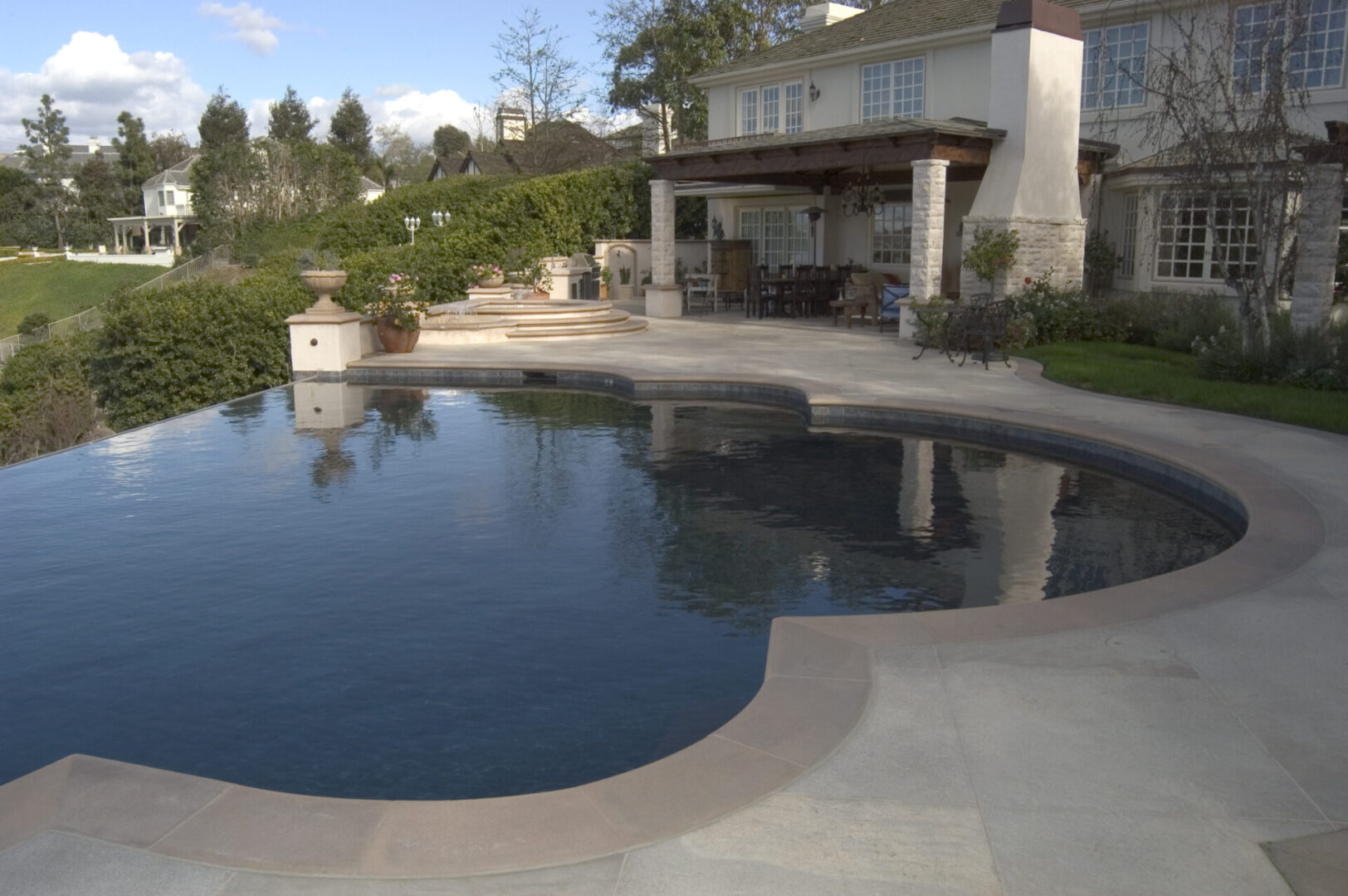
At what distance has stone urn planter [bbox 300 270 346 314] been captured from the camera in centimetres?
1541

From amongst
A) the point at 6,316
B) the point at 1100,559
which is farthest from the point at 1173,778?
the point at 6,316

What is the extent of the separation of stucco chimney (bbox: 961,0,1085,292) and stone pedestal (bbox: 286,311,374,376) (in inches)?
422

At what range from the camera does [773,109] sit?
89.6ft

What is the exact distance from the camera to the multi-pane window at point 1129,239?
2061 cm

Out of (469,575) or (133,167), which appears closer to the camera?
(469,575)

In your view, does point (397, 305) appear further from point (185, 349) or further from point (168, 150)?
point (168, 150)

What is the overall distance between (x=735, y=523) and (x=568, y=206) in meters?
22.0

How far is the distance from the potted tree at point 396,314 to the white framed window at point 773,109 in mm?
13136

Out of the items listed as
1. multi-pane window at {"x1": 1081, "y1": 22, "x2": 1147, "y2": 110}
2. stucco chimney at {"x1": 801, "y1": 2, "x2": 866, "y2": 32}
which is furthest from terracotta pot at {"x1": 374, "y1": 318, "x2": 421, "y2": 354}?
stucco chimney at {"x1": 801, "y1": 2, "x2": 866, "y2": 32}

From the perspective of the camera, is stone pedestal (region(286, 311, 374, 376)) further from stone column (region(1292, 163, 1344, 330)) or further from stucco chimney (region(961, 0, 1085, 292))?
stone column (region(1292, 163, 1344, 330))

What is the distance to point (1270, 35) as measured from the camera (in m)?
12.8

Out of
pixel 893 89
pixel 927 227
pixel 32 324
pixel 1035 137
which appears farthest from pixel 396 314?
pixel 32 324

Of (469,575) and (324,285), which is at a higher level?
(324,285)

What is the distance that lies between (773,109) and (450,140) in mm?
Answer: 58932
